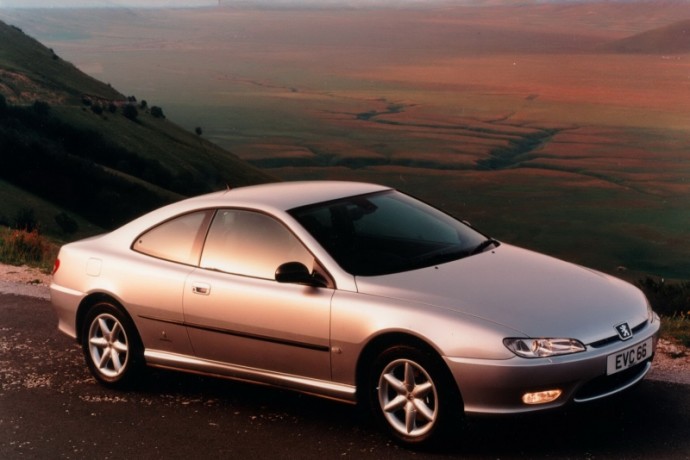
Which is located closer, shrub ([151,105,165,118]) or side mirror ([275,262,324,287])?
side mirror ([275,262,324,287])

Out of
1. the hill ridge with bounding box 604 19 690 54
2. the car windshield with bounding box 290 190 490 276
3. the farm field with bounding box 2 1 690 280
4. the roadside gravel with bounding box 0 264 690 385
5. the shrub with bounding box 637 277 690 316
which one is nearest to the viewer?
the car windshield with bounding box 290 190 490 276

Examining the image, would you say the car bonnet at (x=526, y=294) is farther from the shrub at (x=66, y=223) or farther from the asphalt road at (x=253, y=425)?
the shrub at (x=66, y=223)

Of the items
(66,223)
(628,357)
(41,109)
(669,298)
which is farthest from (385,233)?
(41,109)

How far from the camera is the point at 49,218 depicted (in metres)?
64.8

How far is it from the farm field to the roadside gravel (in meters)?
124

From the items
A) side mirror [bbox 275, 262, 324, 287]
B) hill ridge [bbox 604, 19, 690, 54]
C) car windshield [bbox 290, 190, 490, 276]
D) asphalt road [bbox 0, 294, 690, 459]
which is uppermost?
hill ridge [bbox 604, 19, 690, 54]

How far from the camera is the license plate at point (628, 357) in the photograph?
18.2 ft

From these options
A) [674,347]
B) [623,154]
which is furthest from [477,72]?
[674,347]

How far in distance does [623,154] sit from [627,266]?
44.6 metres

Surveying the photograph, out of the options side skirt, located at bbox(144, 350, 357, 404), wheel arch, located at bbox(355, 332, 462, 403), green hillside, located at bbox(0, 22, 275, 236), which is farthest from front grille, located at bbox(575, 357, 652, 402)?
green hillside, located at bbox(0, 22, 275, 236)

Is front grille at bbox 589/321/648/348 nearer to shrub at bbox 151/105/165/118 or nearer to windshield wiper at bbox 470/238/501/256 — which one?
windshield wiper at bbox 470/238/501/256

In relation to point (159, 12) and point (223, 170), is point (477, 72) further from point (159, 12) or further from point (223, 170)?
point (223, 170)

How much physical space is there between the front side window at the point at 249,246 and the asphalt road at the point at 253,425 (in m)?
0.90

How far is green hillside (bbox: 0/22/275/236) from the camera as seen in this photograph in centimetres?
7044
